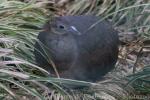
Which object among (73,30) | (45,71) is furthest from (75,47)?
(45,71)

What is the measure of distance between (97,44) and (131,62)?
999 mm

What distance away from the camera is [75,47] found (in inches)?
148

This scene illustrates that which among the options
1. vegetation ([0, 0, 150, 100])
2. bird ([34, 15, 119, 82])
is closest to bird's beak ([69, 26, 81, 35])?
bird ([34, 15, 119, 82])

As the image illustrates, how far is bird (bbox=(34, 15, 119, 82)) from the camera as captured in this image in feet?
12.3

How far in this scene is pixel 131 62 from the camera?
4809 millimetres

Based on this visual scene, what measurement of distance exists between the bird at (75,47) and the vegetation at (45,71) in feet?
0.32

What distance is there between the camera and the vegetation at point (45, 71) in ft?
12.0

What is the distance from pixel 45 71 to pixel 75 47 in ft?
0.89

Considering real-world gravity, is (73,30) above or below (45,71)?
above

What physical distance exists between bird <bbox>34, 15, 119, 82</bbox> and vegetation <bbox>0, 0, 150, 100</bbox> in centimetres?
10

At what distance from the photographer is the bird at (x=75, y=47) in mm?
3756

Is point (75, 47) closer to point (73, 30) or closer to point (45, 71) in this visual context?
point (73, 30)

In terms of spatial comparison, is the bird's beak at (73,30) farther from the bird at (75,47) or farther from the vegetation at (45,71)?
the vegetation at (45,71)

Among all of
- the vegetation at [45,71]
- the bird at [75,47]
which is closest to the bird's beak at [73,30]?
the bird at [75,47]
